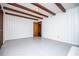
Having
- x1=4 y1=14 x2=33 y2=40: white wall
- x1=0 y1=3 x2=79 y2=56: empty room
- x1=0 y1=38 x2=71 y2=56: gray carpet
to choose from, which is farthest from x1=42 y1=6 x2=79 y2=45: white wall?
x1=4 y1=14 x2=33 y2=40: white wall

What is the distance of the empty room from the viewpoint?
4.33 meters

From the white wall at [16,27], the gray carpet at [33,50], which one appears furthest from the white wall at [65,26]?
the white wall at [16,27]

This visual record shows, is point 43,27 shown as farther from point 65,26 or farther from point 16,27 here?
point 65,26

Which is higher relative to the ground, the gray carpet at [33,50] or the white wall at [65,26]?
the white wall at [65,26]

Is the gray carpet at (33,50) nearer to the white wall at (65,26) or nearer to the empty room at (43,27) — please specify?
the empty room at (43,27)

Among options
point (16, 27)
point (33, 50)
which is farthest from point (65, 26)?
point (16, 27)

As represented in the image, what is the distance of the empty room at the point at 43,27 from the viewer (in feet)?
14.2

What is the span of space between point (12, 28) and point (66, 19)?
506 cm

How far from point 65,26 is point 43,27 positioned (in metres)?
3.32

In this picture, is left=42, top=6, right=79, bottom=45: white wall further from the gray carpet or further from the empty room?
the gray carpet

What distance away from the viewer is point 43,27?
8.85 meters

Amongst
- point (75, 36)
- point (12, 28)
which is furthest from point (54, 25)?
point (12, 28)

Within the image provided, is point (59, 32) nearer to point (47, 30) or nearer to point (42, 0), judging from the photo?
point (47, 30)

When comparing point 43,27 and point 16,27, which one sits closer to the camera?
point 16,27
